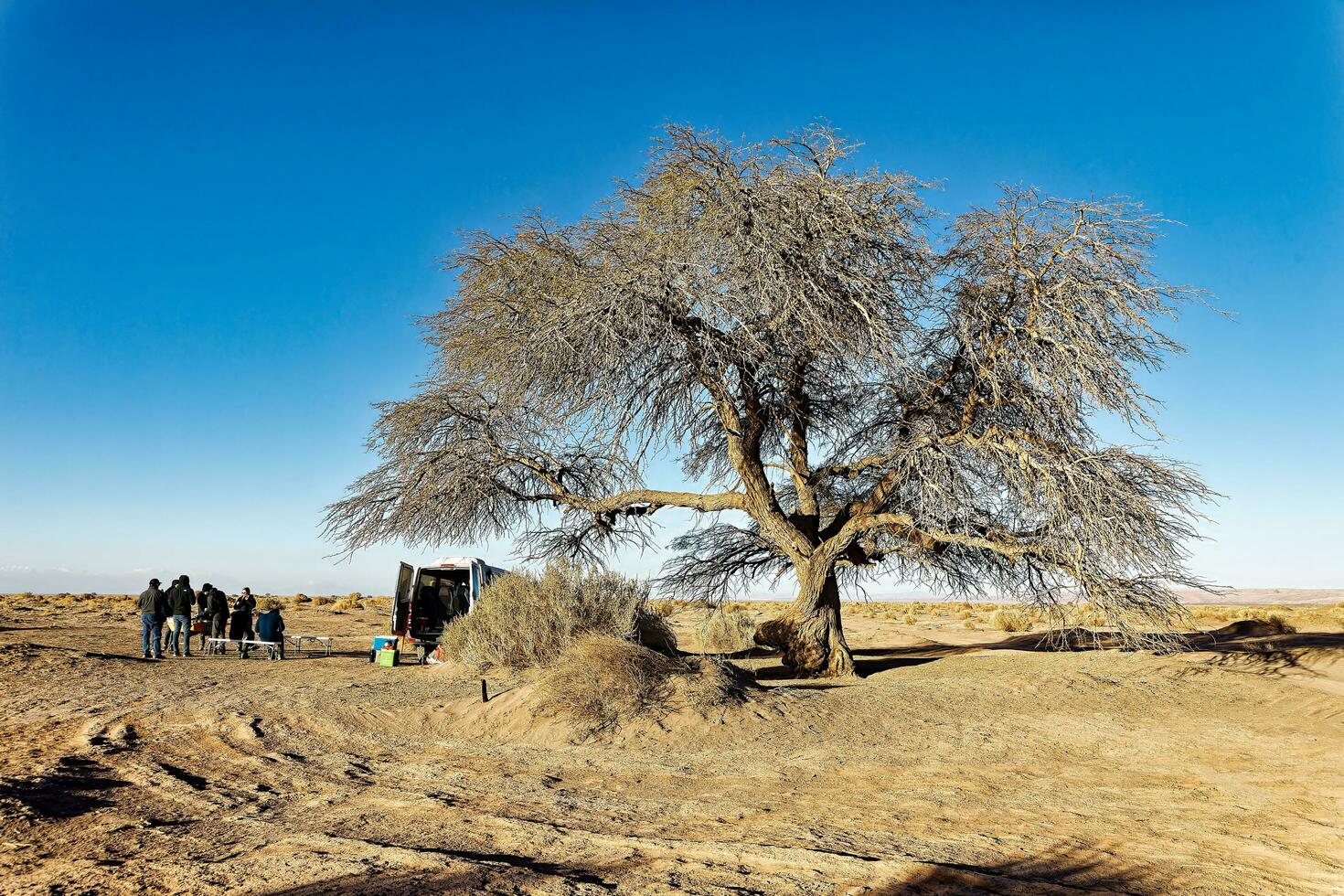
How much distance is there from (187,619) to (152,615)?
1.11 meters

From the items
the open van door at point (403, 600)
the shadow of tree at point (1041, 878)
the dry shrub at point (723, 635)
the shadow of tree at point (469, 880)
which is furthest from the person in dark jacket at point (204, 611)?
the shadow of tree at point (1041, 878)

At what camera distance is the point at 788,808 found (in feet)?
22.0

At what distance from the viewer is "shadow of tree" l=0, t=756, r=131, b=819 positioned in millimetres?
6285

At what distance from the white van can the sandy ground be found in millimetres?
4368

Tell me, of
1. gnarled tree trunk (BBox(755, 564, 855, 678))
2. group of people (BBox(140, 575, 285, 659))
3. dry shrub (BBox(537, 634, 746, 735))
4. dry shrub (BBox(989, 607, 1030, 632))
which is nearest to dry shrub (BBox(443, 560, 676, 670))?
dry shrub (BBox(537, 634, 746, 735))

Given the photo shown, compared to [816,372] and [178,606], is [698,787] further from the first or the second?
[178,606]

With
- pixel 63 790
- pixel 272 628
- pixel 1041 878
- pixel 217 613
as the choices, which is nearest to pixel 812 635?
pixel 1041 878

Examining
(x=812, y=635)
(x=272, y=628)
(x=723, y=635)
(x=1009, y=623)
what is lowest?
(x=1009, y=623)

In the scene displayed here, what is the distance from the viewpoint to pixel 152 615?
685 inches

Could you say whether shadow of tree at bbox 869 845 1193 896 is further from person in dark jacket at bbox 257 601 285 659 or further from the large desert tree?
person in dark jacket at bbox 257 601 285 659

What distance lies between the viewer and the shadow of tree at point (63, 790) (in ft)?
20.6

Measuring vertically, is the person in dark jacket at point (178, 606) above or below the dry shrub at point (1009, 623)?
above

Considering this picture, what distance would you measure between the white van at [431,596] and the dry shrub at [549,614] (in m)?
4.12

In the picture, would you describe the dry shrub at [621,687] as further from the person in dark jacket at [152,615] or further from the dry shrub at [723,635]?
the dry shrub at [723,635]
